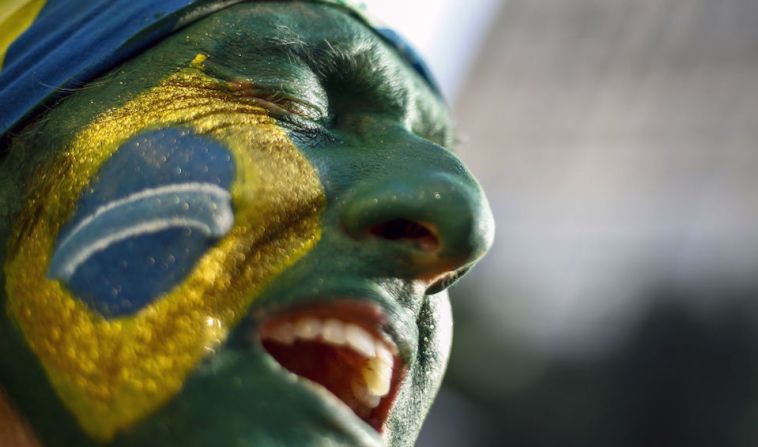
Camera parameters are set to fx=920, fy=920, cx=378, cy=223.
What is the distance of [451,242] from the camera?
3.48 ft

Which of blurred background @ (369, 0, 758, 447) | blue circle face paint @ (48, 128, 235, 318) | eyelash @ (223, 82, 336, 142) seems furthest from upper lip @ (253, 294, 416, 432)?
blurred background @ (369, 0, 758, 447)

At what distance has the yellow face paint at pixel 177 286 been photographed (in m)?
0.99

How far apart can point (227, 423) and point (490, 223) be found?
0.39 meters

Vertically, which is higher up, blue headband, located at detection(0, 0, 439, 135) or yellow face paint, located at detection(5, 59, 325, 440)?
blue headband, located at detection(0, 0, 439, 135)

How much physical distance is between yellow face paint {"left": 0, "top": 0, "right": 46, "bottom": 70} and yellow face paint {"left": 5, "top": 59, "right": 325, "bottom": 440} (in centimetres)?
25

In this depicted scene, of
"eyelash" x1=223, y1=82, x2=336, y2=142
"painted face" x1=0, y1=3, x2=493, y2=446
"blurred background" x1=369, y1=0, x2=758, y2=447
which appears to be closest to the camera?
"painted face" x1=0, y1=3, x2=493, y2=446

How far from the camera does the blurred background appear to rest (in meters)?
6.20

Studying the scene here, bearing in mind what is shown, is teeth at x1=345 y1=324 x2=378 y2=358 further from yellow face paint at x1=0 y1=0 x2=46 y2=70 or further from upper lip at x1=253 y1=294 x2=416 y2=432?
yellow face paint at x1=0 y1=0 x2=46 y2=70

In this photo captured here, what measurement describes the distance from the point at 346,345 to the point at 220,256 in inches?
6.9

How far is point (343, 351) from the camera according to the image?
108 centimetres

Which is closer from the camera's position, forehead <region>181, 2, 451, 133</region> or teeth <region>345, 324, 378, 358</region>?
teeth <region>345, 324, 378, 358</region>

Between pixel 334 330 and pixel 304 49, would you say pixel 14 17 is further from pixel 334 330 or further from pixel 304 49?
pixel 334 330

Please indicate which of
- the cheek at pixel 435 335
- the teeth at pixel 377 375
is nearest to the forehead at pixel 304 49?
the cheek at pixel 435 335

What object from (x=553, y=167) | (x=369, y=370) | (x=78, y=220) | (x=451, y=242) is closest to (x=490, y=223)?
(x=451, y=242)
